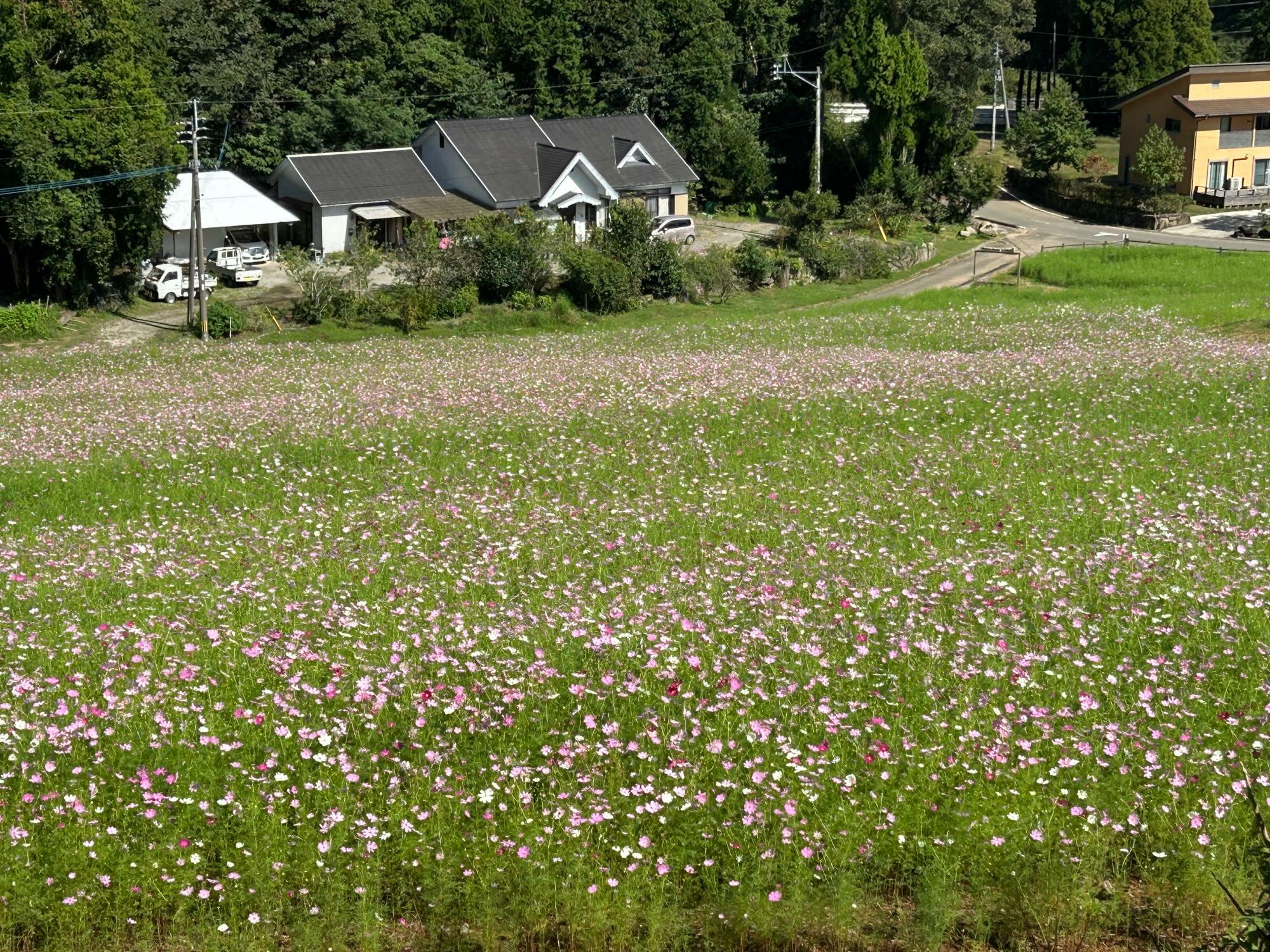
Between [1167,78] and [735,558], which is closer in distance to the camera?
[735,558]

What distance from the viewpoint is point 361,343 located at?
39.9m

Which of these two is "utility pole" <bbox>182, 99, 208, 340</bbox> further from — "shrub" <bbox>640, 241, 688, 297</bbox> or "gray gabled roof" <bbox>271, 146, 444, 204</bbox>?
"shrub" <bbox>640, 241, 688, 297</bbox>

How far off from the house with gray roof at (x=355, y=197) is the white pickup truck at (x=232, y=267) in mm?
5794

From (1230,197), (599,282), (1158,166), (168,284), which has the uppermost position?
(1158,166)

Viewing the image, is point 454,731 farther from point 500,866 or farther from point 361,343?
point 361,343

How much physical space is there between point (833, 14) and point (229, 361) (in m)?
58.8

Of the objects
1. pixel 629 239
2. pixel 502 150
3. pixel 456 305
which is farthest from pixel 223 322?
pixel 502 150

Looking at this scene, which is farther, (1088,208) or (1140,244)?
(1088,208)

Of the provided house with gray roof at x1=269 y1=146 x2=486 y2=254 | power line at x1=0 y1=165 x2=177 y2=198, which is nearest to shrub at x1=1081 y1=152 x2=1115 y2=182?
house with gray roof at x1=269 y1=146 x2=486 y2=254

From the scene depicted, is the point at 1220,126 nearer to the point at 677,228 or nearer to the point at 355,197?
the point at 677,228

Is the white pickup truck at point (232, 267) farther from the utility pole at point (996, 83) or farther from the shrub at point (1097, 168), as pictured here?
the shrub at point (1097, 168)

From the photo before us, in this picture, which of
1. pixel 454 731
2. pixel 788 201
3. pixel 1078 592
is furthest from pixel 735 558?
pixel 788 201

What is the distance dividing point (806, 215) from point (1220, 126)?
30.3 metres

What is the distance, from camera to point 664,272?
51094 mm
